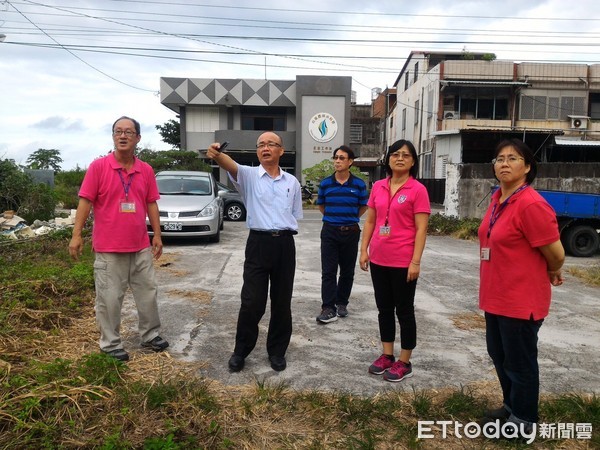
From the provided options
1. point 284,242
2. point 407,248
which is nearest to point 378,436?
point 407,248

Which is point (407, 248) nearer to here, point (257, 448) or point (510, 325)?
point (510, 325)

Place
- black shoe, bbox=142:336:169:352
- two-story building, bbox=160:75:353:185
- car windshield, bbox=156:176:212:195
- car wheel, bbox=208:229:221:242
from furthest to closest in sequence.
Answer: two-story building, bbox=160:75:353:185
car windshield, bbox=156:176:212:195
car wheel, bbox=208:229:221:242
black shoe, bbox=142:336:169:352

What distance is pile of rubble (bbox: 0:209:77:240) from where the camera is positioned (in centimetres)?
983

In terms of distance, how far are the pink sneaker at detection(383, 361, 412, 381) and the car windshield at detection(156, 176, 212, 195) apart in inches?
314

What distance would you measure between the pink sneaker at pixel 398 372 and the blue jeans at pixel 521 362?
0.90m

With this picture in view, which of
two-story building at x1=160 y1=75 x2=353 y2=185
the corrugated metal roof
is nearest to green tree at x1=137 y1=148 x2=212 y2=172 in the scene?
two-story building at x1=160 y1=75 x2=353 y2=185

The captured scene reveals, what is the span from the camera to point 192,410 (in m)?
2.95

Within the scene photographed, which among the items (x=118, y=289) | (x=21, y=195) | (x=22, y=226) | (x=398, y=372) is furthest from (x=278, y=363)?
(x=21, y=195)

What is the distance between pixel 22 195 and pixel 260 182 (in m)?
10.8

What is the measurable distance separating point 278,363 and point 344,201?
6.43ft

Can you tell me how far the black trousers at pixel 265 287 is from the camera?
3766mm

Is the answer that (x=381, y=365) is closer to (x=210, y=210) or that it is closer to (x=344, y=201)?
(x=344, y=201)

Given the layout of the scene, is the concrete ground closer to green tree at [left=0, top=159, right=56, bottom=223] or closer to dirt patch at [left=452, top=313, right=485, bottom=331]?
dirt patch at [left=452, top=313, right=485, bottom=331]

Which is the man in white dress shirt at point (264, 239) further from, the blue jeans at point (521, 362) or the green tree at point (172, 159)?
the green tree at point (172, 159)
